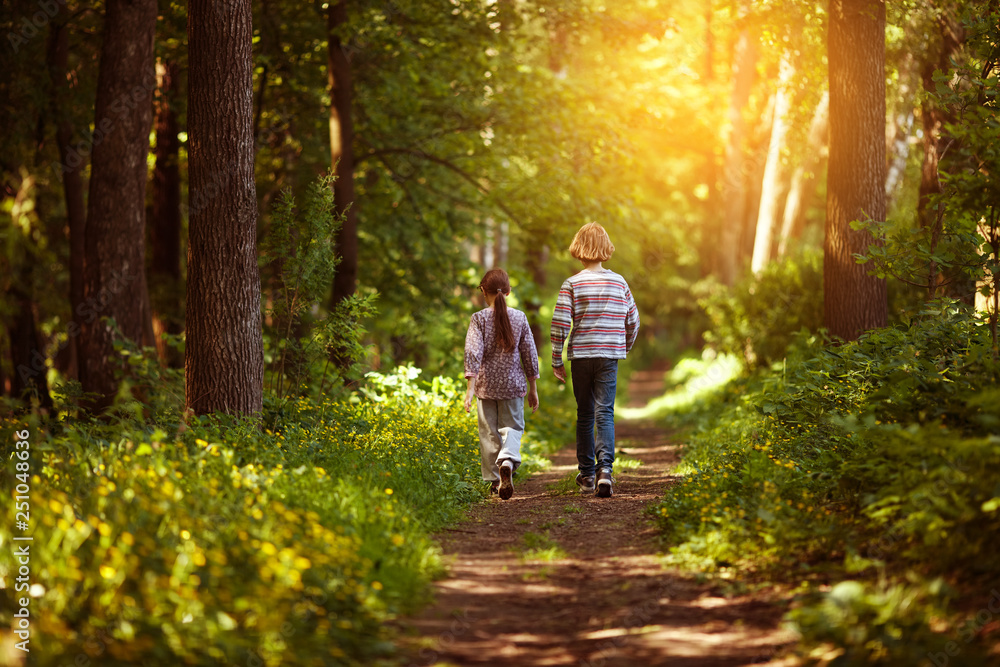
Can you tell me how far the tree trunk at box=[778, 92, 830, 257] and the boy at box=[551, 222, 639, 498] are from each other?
34.6 ft

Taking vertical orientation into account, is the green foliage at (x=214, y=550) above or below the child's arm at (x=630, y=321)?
below

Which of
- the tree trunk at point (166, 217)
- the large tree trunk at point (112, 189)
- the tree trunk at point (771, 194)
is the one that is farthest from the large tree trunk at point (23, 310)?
the tree trunk at point (771, 194)

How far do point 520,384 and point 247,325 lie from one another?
2.63m

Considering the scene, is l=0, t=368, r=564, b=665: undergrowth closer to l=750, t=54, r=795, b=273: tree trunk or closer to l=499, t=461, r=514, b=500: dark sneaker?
l=499, t=461, r=514, b=500: dark sneaker

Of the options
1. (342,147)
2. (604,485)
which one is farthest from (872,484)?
(342,147)

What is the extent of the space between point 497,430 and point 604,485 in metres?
1.20

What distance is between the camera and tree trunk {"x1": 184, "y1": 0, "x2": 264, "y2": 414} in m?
7.13

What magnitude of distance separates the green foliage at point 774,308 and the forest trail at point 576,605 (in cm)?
926

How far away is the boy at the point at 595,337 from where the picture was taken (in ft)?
25.5

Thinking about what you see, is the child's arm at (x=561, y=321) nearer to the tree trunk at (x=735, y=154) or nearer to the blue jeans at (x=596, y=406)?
the blue jeans at (x=596, y=406)

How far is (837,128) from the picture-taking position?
927 centimetres

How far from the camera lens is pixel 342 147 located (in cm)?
1255

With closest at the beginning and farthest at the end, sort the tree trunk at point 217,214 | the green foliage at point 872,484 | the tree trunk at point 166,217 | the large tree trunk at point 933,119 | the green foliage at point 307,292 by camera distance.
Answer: the green foliage at point 872,484, the tree trunk at point 217,214, the green foliage at point 307,292, the large tree trunk at point 933,119, the tree trunk at point 166,217
